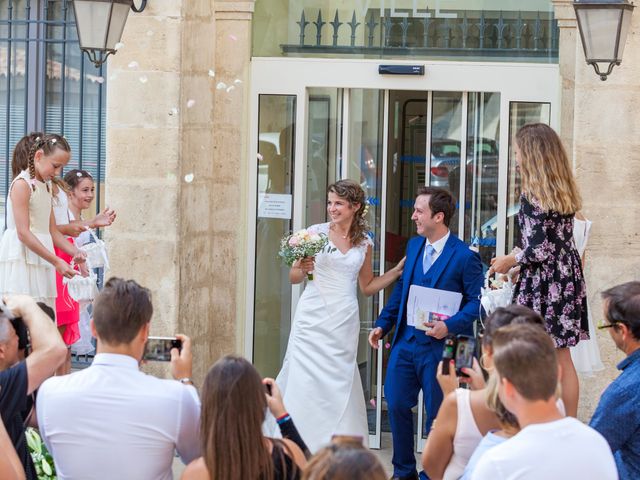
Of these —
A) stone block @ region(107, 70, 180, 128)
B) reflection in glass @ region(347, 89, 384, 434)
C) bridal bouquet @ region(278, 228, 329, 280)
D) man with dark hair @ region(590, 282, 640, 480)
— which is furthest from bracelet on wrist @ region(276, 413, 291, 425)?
reflection in glass @ region(347, 89, 384, 434)

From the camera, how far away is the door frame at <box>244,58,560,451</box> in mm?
7836

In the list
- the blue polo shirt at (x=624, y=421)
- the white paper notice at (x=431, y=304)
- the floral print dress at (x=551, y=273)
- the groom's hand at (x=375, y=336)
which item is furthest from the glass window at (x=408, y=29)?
the blue polo shirt at (x=624, y=421)

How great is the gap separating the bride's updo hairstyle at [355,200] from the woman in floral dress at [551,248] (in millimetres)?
1396

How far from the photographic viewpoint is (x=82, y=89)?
8.47m

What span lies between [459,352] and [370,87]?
13.4ft

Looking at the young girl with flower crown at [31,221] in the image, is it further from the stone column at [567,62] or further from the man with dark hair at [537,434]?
the man with dark hair at [537,434]

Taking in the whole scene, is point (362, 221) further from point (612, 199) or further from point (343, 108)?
point (612, 199)

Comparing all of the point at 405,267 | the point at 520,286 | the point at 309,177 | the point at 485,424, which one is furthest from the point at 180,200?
the point at 485,424

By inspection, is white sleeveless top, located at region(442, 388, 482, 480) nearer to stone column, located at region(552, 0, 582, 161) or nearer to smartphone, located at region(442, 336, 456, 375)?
smartphone, located at region(442, 336, 456, 375)

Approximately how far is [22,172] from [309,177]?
2078mm

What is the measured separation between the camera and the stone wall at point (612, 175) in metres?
7.28

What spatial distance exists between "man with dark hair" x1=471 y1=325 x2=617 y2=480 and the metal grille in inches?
220

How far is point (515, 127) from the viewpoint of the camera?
7.87m

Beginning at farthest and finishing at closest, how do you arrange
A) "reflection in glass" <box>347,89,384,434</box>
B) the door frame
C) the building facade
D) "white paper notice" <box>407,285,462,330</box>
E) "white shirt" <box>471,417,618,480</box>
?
"reflection in glass" <box>347,89,384,434</box> → the door frame → the building facade → "white paper notice" <box>407,285,462,330</box> → "white shirt" <box>471,417,618,480</box>
